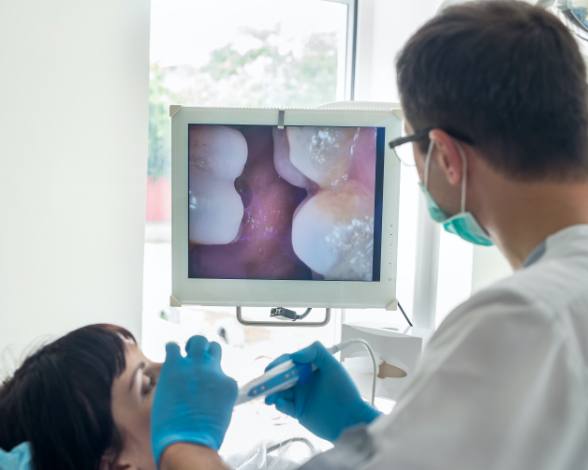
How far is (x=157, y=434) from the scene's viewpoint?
1045 mm

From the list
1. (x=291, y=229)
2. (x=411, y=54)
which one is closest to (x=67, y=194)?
(x=291, y=229)

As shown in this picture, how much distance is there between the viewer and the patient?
116cm

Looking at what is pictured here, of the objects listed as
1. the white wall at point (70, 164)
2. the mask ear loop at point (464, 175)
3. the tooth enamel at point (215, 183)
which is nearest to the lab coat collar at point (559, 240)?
the mask ear loop at point (464, 175)

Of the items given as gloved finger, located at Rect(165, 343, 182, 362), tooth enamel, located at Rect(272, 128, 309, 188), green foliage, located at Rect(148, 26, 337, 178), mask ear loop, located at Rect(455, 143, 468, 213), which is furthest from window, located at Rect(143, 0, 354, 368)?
mask ear loop, located at Rect(455, 143, 468, 213)

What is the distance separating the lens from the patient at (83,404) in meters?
1.16

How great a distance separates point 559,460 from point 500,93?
463mm

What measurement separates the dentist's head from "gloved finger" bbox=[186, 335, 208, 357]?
21.7 inches

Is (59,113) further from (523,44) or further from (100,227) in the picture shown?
(523,44)

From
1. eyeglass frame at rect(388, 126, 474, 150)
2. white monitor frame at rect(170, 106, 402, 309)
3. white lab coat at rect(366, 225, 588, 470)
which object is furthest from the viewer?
white monitor frame at rect(170, 106, 402, 309)

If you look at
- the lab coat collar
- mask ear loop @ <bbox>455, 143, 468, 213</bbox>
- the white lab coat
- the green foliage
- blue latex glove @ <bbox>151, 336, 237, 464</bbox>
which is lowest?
blue latex glove @ <bbox>151, 336, 237, 464</bbox>

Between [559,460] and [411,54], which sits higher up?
[411,54]

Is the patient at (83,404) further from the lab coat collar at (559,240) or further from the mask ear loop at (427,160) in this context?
the lab coat collar at (559,240)

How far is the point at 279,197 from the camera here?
159 cm

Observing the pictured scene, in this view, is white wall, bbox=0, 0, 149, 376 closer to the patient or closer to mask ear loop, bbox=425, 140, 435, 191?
the patient
